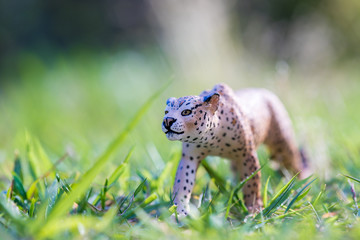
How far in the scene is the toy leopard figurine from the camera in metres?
1.75

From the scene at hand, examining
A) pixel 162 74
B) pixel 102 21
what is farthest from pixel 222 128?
pixel 102 21

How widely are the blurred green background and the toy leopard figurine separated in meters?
0.60

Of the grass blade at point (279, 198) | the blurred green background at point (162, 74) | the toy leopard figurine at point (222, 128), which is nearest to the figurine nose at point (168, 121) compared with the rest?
the toy leopard figurine at point (222, 128)

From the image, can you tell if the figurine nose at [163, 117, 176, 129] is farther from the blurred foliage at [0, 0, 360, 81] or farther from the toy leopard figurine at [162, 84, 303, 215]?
the blurred foliage at [0, 0, 360, 81]

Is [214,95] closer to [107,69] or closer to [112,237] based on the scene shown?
[112,237]

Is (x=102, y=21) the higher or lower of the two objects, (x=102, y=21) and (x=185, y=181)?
the higher

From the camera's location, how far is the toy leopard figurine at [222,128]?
68.7 inches

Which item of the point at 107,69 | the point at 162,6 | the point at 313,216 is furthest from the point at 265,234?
the point at 162,6

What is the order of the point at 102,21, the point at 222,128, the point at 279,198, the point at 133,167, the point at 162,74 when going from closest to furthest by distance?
the point at 279,198 → the point at 222,128 → the point at 133,167 → the point at 162,74 → the point at 102,21

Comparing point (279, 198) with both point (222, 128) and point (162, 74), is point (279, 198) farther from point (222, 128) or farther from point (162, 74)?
point (162, 74)

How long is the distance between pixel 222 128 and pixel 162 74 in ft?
15.9

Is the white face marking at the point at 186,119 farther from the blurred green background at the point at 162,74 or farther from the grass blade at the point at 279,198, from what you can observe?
the blurred green background at the point at 162,74

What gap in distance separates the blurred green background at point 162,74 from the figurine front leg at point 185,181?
0.60m

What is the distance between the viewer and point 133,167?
2.71 m
